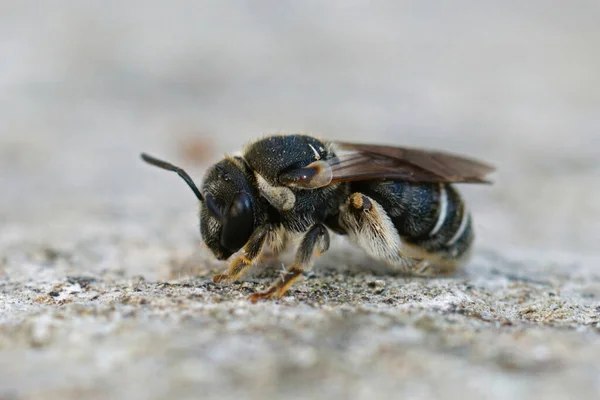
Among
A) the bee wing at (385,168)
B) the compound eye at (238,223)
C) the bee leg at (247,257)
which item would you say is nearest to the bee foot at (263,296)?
the bee leg at (247,257)

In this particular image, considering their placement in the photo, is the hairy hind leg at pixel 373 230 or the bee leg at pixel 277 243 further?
the hairy hind leg at pixel 373 230

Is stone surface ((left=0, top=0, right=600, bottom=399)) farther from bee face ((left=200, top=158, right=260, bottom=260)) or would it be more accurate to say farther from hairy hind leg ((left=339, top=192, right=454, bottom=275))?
bee face ((left=200, top=158, right=260, bottom=260))

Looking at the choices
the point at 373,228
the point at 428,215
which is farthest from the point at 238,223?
the point at 428,215

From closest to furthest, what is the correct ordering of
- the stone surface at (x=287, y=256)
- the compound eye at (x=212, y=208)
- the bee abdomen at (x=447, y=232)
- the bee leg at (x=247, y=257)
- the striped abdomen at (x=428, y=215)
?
the stone surface at (x=287, y=256), the compound eye at (x=212, y=208), the bee leg at (x=247, y=257), the striped abdomen at (x=428, y=215), the bee abdomen at (x=447, y=232)

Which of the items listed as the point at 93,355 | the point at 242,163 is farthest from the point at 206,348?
the point at 242,163

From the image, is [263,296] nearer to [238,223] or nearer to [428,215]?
[238,223]

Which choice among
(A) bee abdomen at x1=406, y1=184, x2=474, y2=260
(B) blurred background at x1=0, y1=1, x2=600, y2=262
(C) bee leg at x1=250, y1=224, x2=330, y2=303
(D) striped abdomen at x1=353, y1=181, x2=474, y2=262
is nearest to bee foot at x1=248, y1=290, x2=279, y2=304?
(C) bee leg at x1=250, y1=224, x2=330, y2=303

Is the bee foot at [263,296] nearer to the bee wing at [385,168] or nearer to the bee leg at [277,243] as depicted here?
the bee leg at [277,243]

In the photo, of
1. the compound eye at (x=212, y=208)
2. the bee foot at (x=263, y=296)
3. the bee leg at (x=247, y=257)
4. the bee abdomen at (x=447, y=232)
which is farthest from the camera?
the bee abdomen at (x=447, y=232)
